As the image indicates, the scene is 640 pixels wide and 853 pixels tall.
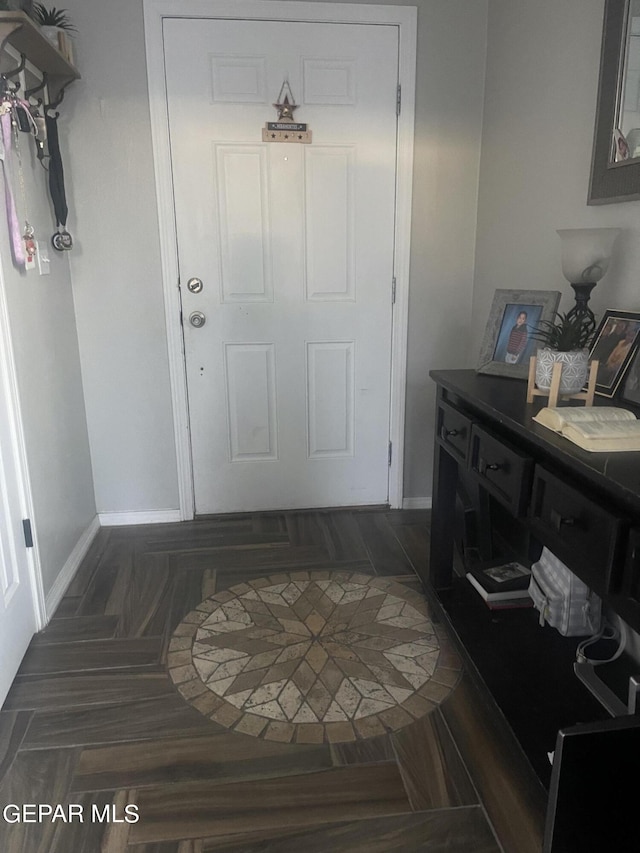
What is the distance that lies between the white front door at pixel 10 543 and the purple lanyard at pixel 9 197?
0.18m

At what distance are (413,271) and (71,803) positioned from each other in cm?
231

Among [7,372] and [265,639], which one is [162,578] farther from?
[7,372]

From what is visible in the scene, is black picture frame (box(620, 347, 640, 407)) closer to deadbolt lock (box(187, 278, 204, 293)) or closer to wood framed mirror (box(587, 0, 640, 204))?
wood framed mirror (box(587, 0, 640, 204))

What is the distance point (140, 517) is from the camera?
2.89m

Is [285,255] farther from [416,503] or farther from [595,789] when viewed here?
[595,789]

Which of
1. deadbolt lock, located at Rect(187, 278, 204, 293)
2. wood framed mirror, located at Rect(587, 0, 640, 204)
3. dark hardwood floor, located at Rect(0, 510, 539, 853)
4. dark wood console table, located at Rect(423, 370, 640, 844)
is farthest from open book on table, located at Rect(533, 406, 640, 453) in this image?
deadbolt lock, located at Rect(187, 278, 204, 293)

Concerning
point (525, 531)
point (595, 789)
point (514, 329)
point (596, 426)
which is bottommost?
point (525, 531)

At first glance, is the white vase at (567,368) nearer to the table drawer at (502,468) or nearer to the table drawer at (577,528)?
the table drawer at (502,468)

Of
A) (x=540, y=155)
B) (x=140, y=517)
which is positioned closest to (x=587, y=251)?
(x=540, y=155)

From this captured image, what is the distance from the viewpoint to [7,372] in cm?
186

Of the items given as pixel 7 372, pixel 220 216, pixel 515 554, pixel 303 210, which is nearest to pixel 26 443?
pixel 7 372

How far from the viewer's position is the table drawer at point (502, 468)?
134 centimetres

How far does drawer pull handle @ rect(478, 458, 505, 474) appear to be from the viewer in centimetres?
147

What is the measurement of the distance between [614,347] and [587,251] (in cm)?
27
